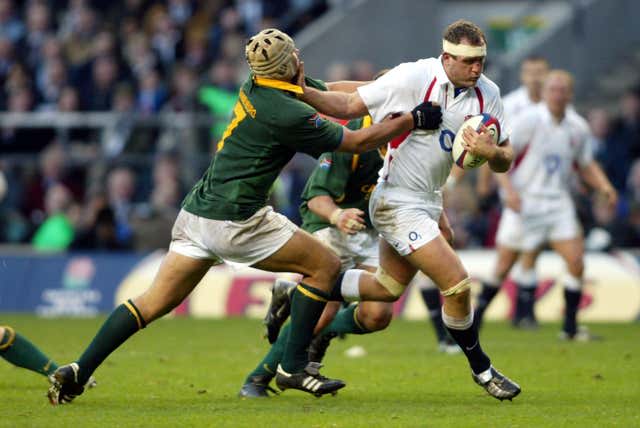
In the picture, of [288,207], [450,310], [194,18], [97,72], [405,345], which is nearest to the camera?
[450,310]

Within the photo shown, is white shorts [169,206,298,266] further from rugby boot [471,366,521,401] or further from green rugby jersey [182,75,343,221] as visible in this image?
rugby boot [471,366,521,401]

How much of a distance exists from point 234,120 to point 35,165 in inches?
505

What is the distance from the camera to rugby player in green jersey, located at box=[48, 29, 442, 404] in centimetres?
877

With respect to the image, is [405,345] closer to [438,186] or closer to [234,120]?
[438,186]

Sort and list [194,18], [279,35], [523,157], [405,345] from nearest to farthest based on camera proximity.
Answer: [279,35]
[405,345]
[523,157]
[194,18]

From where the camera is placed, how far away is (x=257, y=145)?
8875 mm

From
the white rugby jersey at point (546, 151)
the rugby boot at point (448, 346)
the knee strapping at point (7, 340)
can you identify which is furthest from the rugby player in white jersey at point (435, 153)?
the white rugby jersey at point (546, 151)

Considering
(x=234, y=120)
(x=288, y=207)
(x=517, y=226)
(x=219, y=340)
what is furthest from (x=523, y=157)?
(x=234, y=120)

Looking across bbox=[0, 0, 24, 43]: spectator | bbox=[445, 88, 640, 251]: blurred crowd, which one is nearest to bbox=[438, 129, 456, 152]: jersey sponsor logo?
bbox=[445, 88, 640, 251]: blurred crowd

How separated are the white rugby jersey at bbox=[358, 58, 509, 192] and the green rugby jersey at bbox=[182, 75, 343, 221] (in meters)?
0.50

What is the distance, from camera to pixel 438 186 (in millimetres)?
9578

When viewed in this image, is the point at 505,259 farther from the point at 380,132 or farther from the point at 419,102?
the point at 380,132

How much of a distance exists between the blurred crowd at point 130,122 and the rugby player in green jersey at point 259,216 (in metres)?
8.46

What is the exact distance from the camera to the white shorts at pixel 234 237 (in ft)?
29.3
